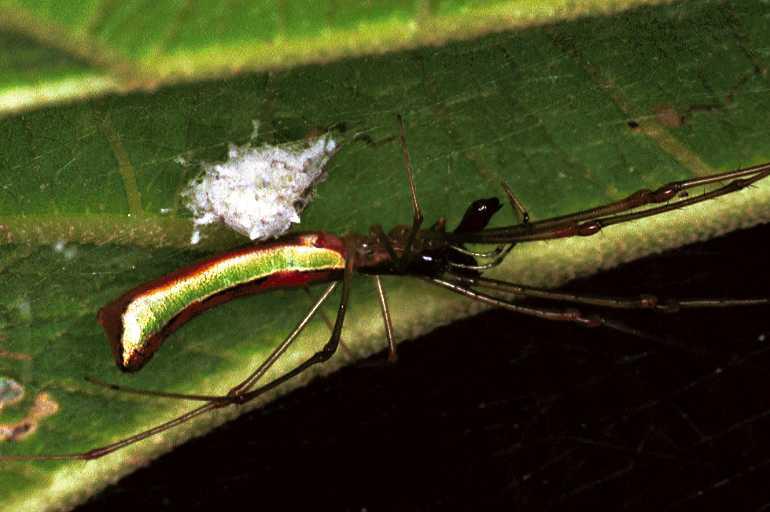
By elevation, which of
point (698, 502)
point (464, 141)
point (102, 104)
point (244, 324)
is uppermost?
point (102, 104)

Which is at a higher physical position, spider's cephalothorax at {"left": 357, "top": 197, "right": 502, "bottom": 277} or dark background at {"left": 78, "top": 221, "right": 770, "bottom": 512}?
spider's cephalothorax at {"left": 357, "top": 197, "right": 502, "bottom": 277}

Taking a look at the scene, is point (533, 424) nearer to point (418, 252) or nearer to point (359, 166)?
point (418, 252)

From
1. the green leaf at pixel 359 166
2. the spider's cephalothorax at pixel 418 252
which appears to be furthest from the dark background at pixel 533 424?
the spider's cephalothorax at pixel 418 252

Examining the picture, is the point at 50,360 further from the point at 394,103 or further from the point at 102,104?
the point at 394,103

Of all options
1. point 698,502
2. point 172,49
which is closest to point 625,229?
point 698,502

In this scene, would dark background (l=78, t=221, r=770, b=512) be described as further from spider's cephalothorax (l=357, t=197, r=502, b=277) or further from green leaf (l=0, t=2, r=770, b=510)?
spider's cephalothorax (l=357, t=197, r=502, b=277)

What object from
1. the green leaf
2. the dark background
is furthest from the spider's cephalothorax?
the dark background
